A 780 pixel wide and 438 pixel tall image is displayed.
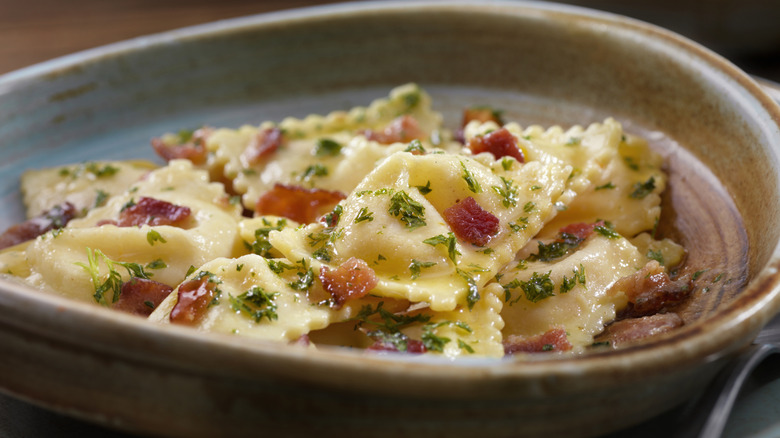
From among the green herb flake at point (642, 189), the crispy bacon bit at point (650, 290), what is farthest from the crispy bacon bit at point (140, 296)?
the green herb flake at point (642, 189)

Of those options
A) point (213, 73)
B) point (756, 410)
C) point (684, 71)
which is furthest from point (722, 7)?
point (756, 410)

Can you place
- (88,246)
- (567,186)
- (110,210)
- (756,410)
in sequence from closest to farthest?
(756,410), (88,246), (567,186), (110,210)

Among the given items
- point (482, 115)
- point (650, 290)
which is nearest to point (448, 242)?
point (650, 290)

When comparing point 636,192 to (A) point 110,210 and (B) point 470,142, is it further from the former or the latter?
(A) point 110,210

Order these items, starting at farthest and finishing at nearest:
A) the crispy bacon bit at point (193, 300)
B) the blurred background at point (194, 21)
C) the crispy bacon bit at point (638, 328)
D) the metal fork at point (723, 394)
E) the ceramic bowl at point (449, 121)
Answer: the blurred background at point (194, 21) < the crispy bacon bit at point (638, 328) < the crispy bacon bit at point (193, 300) < the metal fork at point (723, 394) < the ceramic bowl at point (449, 121)

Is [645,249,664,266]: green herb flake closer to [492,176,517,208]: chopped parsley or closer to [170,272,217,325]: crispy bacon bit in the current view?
[492,176,517,208]: chopped parsley

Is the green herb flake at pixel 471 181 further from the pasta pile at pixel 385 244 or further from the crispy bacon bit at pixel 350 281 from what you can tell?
the crispy bacon bit at pixel 350 281
